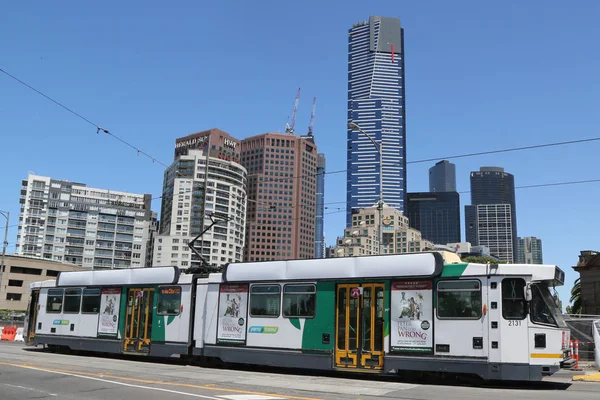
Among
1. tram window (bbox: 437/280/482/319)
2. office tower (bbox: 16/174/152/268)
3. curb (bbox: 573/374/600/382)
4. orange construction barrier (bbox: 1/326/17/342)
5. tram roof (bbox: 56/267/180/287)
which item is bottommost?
orange construction barrier (bbox: 1/326/17/342)

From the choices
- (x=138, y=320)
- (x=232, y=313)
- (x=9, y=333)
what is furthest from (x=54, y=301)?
(x=9, y=333)

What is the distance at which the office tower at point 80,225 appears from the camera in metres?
161

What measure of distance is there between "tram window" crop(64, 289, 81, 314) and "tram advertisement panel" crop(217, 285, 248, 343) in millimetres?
7547

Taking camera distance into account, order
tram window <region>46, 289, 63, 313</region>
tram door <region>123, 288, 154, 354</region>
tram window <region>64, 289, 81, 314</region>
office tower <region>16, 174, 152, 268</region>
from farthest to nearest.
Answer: office tower <region>16, 174, 152, 268</region> → tram window <region>46, 289, 63, 313</region> → tram window <region>64, 289, 81, 314</region> → tram door <region>123, 288, 154, 354</region>

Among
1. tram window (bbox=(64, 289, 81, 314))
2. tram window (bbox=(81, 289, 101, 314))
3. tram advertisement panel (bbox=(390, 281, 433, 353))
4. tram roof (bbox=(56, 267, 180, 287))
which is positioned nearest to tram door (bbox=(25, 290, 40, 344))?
tram roof (bbox=(56, 267, 180, 287))

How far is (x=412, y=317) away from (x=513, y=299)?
255 cm

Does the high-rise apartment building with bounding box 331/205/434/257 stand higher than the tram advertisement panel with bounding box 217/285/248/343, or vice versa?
the high-rise apartment building with bounding box 331/205/434/257

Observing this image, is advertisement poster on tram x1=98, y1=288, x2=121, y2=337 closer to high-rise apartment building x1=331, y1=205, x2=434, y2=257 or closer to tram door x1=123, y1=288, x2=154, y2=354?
tram door x1=123, y1=288, x2=154, y2=354

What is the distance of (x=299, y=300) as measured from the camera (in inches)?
663

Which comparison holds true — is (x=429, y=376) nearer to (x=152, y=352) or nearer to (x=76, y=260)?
(x=152, y=352)

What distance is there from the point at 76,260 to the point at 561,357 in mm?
164937

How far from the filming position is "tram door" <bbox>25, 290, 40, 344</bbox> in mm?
24453

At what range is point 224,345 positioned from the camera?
18250mm

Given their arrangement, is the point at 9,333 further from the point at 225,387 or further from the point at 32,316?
the point at 225,387
